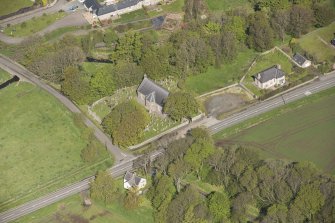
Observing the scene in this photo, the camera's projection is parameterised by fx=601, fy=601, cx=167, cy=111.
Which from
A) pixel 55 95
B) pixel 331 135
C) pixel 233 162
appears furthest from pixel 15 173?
pixel 331 135

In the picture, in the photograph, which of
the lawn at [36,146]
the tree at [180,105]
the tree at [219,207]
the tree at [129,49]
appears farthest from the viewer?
the tree at [129,49]

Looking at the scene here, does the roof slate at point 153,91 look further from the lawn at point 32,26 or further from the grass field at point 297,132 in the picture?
the lawn at point 32,26

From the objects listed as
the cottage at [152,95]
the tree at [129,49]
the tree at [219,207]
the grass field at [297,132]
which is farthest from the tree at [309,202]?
the tree at [129,49]

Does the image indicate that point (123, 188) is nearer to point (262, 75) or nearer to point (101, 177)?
point (101, 177)

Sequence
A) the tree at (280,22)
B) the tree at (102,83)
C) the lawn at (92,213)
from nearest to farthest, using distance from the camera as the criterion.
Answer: the lawn at (92,213) < the tree at (102,83) < the tree at (280,22)

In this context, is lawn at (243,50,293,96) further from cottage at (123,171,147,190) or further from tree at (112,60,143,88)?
cottage at (123,171,147,190)

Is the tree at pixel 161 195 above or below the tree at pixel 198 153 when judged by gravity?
below
